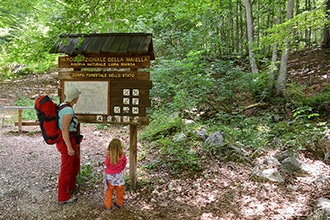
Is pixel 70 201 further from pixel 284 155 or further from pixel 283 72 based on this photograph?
pixel 283 72

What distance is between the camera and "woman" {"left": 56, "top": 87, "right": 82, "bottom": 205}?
3932 mm

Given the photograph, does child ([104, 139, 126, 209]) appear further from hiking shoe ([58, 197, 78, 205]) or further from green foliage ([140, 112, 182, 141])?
green foliage ([140, 112, 182, 141])

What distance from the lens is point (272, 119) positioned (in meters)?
9.12

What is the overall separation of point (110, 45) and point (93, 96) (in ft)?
3.26

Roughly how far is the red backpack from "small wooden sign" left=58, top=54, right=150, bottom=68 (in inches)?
38.4

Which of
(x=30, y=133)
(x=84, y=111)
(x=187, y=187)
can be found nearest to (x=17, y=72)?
(x=30, y=133)

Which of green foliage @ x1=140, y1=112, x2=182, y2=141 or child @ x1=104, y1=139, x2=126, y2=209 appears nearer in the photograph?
child @ x1=104, y1=139, x2=126, y2=209

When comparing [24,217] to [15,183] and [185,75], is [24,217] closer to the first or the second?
[15,183]

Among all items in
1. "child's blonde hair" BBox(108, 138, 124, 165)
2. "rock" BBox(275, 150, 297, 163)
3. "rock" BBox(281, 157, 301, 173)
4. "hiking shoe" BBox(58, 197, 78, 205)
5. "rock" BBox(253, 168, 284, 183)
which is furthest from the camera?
"rock" BBox(275, 150, 297, 163)

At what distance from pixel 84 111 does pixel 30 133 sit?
20.2ft

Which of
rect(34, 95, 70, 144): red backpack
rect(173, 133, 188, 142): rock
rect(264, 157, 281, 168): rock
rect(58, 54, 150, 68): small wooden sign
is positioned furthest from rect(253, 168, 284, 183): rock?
rect(34, 95, 70, 144): red backpack

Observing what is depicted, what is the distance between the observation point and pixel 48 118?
3.95 meters

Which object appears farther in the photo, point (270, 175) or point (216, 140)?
point (216, 140)

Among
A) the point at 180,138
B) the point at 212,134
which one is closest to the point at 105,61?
the point at 180,138
